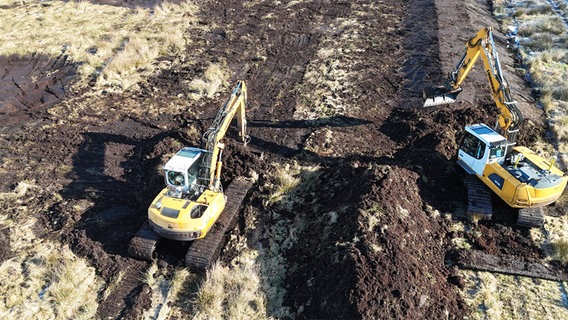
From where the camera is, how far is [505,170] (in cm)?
1287

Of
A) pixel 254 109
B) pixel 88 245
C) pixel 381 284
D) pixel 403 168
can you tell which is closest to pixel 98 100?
pixel 254 109

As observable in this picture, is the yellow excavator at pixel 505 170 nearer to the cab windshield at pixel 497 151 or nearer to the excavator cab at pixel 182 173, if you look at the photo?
the cab windshield at pixel 497 151

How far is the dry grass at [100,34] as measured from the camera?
68.9ft

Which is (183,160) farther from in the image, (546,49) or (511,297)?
(546,49)

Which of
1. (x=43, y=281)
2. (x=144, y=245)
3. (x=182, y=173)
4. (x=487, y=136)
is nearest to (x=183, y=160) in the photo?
(x=182, y=173)

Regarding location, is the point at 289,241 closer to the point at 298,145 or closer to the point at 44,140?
the point at 298,145

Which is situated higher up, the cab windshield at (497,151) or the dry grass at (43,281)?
the cab windshield at (497,151)

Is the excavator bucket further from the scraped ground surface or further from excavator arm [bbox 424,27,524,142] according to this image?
the scraped ground surface

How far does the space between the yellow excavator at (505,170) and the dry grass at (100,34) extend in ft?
47.1

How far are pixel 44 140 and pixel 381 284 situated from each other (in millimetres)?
13302

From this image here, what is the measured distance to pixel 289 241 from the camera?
12.5m

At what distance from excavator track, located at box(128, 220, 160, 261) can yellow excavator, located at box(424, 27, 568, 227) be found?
872 cm

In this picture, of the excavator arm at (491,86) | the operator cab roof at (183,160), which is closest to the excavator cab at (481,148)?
the excavator arm at (491,86)

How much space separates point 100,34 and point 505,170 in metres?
20.3
